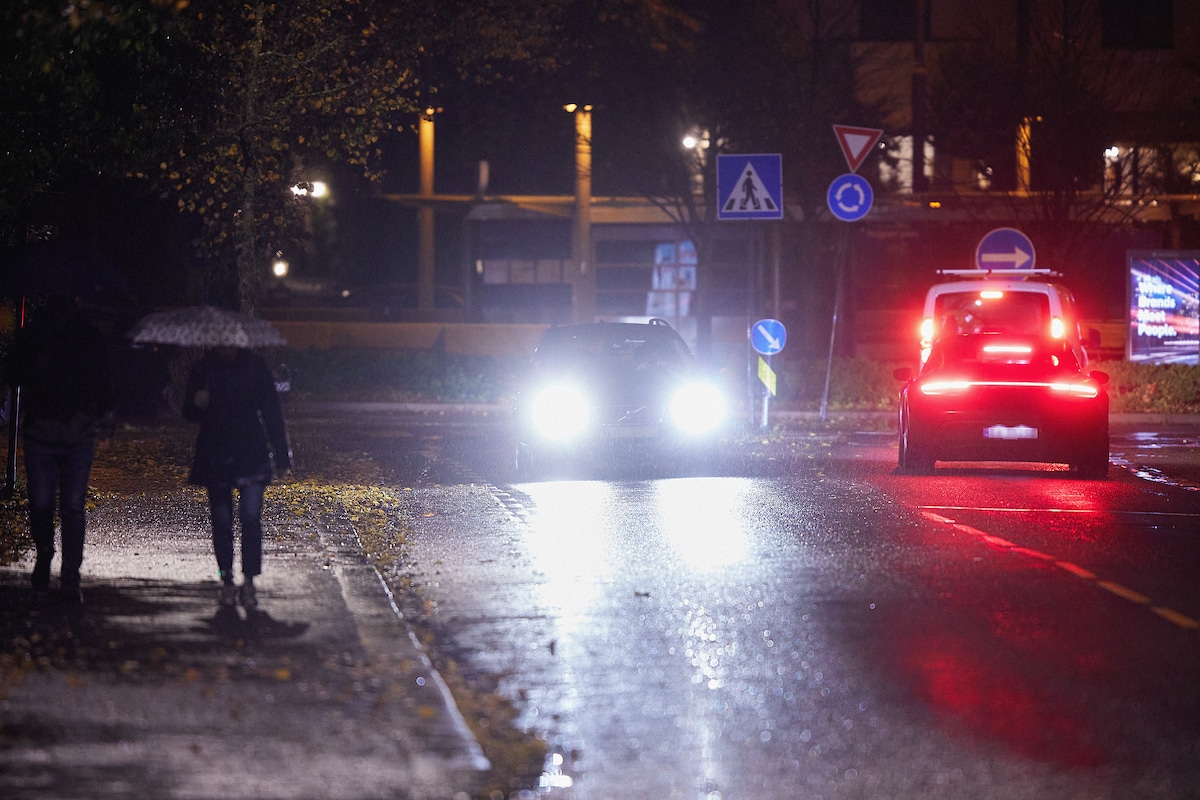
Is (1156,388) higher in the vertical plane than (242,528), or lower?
higher

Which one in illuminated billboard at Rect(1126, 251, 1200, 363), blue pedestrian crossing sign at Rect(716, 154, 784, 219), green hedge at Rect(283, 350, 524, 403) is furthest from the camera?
green hedge at Rect(283, 350, 524, 403)

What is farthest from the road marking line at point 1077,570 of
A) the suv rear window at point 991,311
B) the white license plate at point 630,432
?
the suv rear window at point 991,311

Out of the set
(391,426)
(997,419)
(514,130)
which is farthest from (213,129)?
(514,130)

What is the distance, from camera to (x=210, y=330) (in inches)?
357

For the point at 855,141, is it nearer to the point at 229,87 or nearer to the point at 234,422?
the point at 229,87

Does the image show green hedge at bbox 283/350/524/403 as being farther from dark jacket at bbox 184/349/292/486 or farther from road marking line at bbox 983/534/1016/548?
dark jacket at bbox 184/349/292/486

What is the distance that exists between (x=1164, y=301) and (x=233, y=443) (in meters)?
20.6

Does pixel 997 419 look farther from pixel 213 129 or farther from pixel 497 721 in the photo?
pixel 497 721

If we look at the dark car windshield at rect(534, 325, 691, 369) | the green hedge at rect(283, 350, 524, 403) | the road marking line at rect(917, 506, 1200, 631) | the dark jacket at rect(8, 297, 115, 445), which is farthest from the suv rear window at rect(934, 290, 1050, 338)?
the dark jacket at rect(8, 297, 115, 445)

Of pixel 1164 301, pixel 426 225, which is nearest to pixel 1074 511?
pixel 1164 301

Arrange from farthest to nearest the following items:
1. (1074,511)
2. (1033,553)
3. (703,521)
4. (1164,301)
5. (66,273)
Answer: (1164,301)
(1074,511)
(703,521)
(1033,553)
(66,273)

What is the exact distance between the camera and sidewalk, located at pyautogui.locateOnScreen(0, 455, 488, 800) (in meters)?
5.56

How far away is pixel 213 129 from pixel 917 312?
29739 millimetres

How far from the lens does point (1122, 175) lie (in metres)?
29.5
